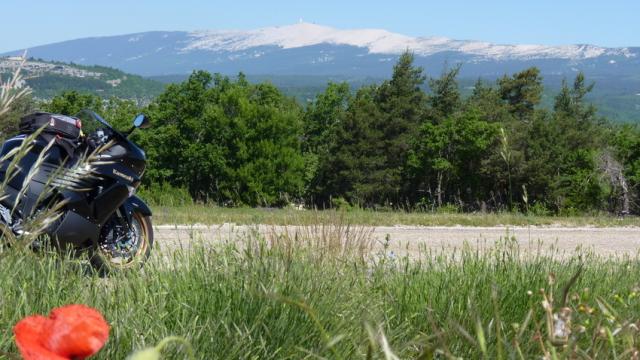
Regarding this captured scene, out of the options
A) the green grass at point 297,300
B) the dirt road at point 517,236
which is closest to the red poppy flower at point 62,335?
the green grass at point 297,300

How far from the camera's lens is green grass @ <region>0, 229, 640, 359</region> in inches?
123

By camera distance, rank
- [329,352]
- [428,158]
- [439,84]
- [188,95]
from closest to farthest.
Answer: [329,352] → [428,158] → [439,84] → [188,95]

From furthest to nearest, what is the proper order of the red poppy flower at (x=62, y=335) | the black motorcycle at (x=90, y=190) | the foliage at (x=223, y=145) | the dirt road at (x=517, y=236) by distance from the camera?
the foliage at (x=223, y=145) < the dirt road at (x=517, y=236) < the black motorcycle at (x=90, y=190) < the red poppy flower at (x=62, y=335)

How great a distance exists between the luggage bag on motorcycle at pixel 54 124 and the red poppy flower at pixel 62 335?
535 centimetres

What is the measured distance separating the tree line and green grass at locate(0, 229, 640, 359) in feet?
147

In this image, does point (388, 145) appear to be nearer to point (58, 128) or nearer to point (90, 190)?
point (90, 190)

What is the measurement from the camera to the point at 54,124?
643 centimetres

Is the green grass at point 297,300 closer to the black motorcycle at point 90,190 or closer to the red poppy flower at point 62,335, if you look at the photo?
the red poppy flower at point 62,335

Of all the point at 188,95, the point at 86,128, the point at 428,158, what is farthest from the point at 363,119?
the point at 86,128

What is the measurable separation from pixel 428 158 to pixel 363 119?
6.28 meters

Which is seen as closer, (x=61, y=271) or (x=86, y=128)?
(x=61, y=271)

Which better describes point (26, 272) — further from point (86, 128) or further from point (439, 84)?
point (439, 84)

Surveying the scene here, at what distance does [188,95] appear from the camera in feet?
238

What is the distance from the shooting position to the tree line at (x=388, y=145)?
54.5 metres
